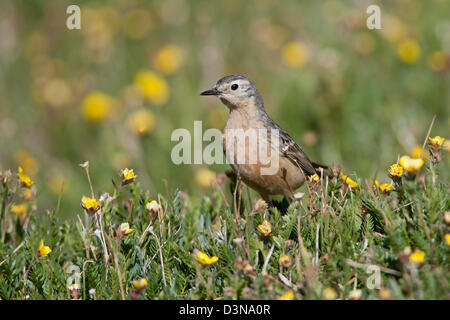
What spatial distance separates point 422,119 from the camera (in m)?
8.35

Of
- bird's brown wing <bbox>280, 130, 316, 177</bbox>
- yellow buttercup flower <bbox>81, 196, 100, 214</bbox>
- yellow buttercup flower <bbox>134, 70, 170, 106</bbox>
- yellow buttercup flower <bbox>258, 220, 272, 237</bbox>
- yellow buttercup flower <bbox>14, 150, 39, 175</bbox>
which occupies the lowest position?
yellow buttercup flower <bbox>258, 220, 272, 237</bbox>

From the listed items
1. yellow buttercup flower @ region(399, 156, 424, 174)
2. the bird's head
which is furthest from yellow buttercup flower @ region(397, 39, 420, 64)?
yellow buttercup flower @ region(399, 156, 424, 174)

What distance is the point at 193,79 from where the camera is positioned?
34.3 ft

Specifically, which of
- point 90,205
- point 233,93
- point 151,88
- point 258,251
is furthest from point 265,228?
point 151,88

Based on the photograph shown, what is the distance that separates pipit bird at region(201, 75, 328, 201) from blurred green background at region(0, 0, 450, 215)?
0.96ft

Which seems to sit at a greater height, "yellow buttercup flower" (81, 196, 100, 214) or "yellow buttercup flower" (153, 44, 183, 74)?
"yellow buttercup flower" (153, 44, 183, 74)

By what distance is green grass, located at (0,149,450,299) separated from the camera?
377 centimetres

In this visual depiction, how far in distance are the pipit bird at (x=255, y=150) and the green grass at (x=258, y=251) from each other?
3.38ft

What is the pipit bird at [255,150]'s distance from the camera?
595cm

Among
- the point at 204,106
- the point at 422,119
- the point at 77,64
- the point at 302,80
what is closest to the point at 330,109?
the point at 302,80

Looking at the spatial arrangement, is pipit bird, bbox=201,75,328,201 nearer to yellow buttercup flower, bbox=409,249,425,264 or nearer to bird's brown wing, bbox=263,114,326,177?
bird's brown wing, bbox=263,114,326,177

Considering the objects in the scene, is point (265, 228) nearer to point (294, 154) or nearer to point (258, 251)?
point (258, 251)

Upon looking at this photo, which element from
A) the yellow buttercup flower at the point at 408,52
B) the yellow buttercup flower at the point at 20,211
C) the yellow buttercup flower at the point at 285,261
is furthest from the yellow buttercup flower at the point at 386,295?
the yellow buttercup flower at the point at 408,52

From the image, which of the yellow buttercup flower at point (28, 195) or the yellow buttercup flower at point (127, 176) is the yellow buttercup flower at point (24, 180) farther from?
the yellow buttercup flower at point (127, 176)
